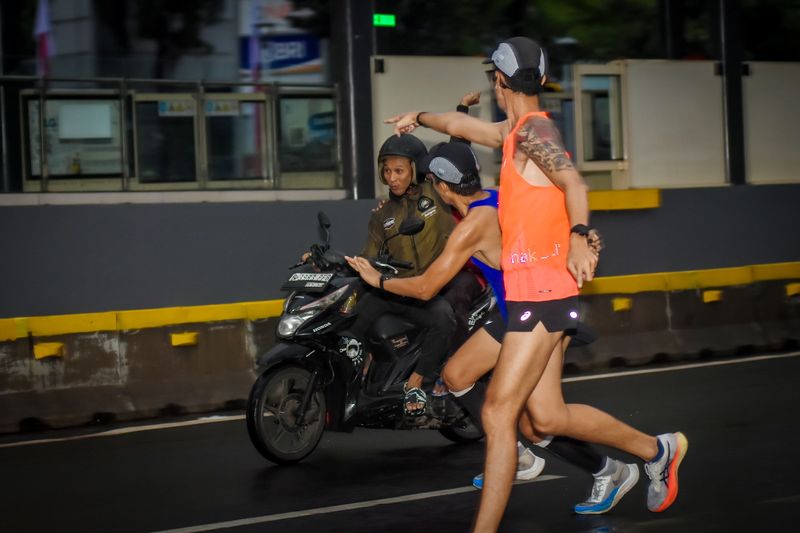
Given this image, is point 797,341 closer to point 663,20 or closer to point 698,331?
point 698,331

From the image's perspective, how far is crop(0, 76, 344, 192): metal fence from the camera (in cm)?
1223

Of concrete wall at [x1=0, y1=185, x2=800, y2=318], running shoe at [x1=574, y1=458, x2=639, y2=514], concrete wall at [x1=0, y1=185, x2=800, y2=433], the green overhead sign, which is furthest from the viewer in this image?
the green overhead sign

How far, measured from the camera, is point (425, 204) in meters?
8.73

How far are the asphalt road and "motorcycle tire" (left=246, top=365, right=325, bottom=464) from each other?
0.45ft

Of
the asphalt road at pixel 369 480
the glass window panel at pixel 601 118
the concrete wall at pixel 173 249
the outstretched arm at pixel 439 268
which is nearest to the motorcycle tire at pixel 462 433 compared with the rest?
the asphalt road at pixel 369 480

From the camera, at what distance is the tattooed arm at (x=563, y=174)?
17.5 feet

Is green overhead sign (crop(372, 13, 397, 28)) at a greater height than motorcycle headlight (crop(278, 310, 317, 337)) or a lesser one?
greater

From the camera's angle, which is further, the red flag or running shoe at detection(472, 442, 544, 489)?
the red flag

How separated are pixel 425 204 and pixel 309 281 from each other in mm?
1139

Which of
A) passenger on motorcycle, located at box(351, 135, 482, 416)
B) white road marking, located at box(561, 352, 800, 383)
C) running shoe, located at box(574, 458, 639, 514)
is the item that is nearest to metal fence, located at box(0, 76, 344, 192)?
white road marking, located at box(561, 352, 800, 383)

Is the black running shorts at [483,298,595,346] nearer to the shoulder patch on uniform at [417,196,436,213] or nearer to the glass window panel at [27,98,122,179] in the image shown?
the shoulder patch on uniform at [417,196,436,213]

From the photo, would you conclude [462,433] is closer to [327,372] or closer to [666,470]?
[327,372]

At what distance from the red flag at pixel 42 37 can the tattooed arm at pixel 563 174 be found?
7.78 m

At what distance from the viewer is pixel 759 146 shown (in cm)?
1658
